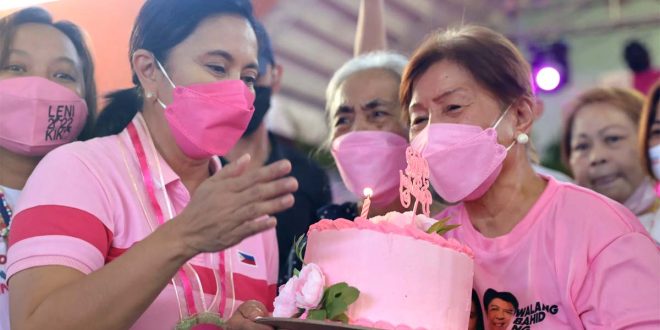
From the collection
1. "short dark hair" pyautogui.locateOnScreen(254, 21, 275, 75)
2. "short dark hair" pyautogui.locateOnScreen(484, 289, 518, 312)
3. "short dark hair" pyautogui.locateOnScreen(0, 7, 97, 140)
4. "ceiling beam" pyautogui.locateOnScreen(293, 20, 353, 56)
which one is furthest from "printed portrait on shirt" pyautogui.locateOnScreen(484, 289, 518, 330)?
"ceiling beam" pyautogui.locateOnScreen(293, 20, 353, 56)

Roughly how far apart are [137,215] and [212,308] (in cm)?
34

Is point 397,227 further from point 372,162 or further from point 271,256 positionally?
point 372,162

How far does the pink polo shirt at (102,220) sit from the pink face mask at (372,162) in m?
0.50

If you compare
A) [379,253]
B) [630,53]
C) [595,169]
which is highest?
[630,53]

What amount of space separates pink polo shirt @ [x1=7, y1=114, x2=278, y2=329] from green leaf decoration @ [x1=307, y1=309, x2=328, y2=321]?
1.72 feet

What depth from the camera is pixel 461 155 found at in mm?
2629

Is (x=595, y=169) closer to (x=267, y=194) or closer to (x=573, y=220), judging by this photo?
(x=573, y=220)

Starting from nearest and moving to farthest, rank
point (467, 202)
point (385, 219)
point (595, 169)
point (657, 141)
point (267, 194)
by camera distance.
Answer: point (267, 194)
point (385, 219)
point (467, 202)
point (657, 141)
point (595, 169)

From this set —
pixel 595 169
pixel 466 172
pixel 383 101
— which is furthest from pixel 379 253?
pixel 595 169

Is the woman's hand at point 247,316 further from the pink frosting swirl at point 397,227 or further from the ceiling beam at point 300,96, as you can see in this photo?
the ceiling beam at point 300,96

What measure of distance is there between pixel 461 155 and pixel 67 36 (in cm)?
146

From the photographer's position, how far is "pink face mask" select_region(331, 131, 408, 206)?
304 cm

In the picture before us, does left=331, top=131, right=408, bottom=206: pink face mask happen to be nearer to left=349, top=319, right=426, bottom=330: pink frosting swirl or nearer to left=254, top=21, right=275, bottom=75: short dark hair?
left=254, top=21, right=275, bottom=75: short dark hair

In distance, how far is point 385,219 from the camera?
229 centimetres
